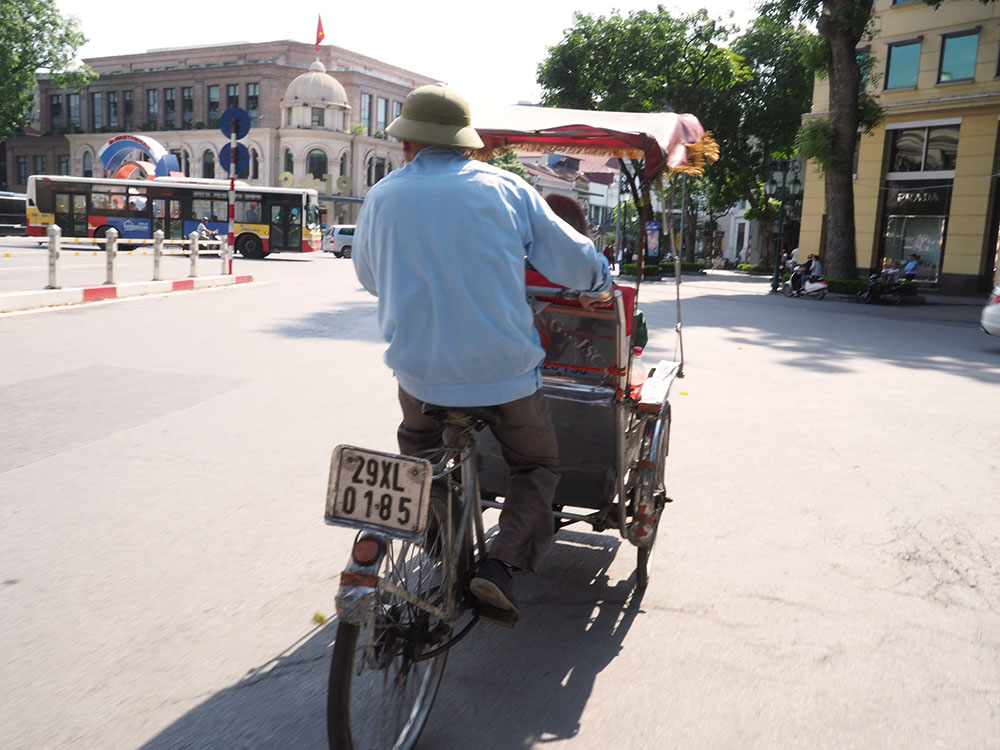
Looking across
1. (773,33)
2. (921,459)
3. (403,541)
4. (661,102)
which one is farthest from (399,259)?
(773,33)

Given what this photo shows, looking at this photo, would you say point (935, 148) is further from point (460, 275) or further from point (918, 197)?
point (460, 275)

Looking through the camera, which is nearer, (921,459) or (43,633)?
(43,633)

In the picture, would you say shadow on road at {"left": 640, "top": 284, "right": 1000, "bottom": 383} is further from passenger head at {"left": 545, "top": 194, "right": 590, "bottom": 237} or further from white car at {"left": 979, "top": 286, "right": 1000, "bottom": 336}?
passenger head at {"left": 545, "top": 194, "right": 590, "bottom": 237}

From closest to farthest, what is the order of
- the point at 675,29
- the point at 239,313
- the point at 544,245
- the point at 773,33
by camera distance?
the point at 544,245 → the point at 239,313 → the point at 675,29 → the point at 773,33

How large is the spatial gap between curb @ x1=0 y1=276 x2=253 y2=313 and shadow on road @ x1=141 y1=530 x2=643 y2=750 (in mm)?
11215

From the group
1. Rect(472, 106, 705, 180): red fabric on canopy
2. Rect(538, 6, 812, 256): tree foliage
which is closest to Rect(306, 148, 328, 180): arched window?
Rect(538, 6, 812, 256): tree foliage

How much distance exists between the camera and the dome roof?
213 ft

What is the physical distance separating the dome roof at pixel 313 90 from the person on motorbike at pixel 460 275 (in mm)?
66180

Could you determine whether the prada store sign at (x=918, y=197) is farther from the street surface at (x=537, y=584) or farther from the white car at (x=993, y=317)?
the street surface at (x=537, y=584)

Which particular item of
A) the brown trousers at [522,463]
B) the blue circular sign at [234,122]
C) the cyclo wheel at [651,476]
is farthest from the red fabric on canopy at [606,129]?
the blue circular sign at [234,122]

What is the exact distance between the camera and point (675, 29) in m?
38.7

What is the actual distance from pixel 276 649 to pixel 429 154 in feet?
5.82

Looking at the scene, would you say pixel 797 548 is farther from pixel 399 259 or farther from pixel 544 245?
pixel 399 259

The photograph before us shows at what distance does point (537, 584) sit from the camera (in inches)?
155
